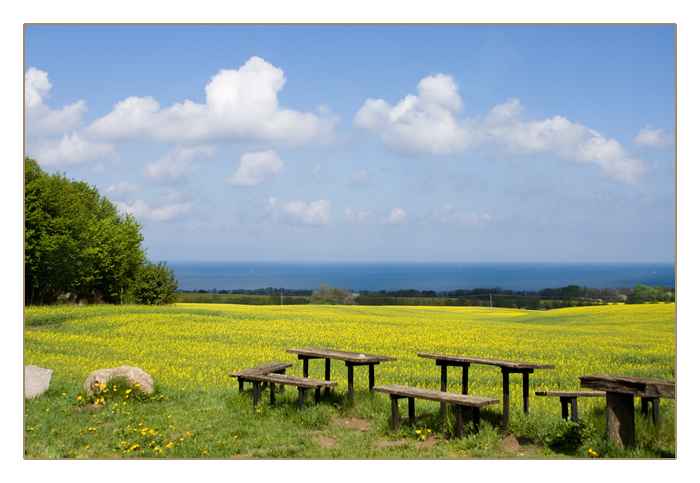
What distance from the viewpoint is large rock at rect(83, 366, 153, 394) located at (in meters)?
7.92

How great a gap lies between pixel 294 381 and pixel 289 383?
3.7 inches

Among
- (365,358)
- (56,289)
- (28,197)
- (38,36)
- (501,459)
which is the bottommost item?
(501,459)

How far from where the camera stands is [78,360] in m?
10.1

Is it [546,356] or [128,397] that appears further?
[546,356]

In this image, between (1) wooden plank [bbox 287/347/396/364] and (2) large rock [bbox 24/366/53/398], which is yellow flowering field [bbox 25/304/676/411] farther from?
(1) wooden plank [bbox 287/347/396/364]

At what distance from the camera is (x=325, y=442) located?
661 centimetres

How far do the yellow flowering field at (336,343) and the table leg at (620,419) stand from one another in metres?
1.92

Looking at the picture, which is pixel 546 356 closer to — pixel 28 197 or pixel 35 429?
pixel 35 429

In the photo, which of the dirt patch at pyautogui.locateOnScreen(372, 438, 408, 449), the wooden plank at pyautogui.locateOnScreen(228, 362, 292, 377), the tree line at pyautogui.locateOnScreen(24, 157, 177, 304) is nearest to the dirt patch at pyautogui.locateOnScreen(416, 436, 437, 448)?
the dirt patch at pyautogui.locateOnScreen(372, 438, 408, 449)

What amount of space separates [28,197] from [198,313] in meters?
4.56

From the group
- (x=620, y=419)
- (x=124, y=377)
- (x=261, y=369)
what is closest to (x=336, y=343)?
(x=261, y=369)

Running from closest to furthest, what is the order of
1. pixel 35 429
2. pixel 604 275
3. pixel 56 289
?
pixel 35 429
pixel 56 289
pixel 604 275

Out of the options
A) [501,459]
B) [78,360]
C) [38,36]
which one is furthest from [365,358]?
[38,36]

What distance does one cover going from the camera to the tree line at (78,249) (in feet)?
35.4
